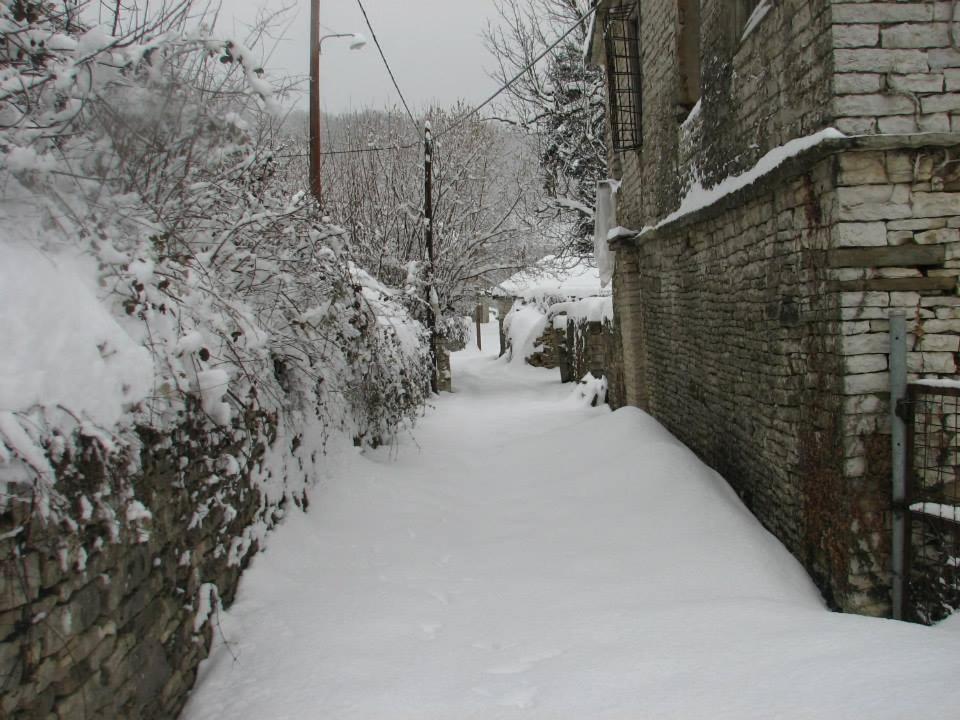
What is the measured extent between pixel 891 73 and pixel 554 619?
388 cm

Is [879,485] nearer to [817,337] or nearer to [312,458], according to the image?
[817,337]

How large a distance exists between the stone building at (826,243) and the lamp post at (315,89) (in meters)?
4.72

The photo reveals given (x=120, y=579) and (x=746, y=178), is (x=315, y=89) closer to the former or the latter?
(x=746, y=178)

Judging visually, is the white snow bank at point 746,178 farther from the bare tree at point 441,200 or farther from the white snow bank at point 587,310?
the bare tree at point 441,200

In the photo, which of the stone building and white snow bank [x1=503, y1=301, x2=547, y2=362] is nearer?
the stone building

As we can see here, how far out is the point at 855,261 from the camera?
4.21 m

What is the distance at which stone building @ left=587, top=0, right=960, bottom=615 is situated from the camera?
163 inches

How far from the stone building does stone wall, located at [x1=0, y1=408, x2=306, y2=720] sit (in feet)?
12.2

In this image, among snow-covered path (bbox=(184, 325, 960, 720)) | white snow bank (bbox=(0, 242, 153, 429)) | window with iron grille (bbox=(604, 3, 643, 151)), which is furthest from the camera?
window with iron grille (bbox=(604, 3, 643, 151))

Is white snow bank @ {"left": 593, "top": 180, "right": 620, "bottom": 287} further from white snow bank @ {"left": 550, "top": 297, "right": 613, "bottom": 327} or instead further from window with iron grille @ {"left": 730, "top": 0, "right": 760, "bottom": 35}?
window with iron grille @ {"left": 730, "top": 0, "right": 760, "bottom": 35}

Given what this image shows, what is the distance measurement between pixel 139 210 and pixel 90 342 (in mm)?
1137

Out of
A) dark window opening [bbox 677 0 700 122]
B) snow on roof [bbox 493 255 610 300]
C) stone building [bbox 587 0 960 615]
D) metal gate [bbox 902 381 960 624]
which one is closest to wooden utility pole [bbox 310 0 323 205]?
dark window opening [bbox 677 0 700 122]

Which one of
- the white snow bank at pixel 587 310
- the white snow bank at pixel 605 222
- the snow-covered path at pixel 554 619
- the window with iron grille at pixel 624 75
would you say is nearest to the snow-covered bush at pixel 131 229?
the snow-covered path at pixel 554 619

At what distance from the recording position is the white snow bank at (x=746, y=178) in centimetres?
423
